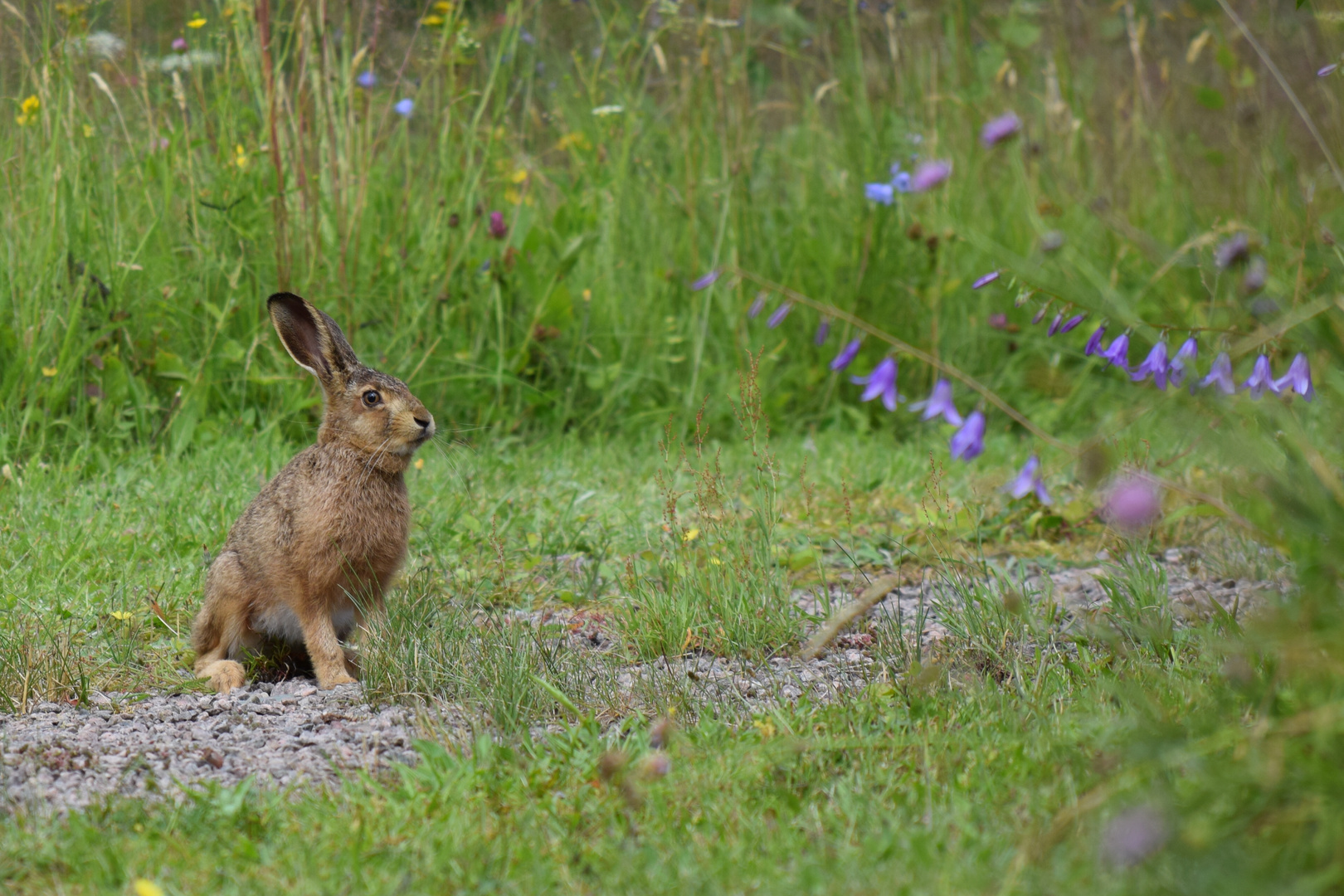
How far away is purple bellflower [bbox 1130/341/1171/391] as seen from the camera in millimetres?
2619

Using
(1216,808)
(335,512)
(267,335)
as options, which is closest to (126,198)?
(267,335)

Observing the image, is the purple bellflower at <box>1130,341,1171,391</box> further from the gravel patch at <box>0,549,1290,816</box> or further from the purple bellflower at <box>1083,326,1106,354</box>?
the gravel patch at <box>0,549,1290,816</box>

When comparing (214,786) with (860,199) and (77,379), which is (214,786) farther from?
(860,199)

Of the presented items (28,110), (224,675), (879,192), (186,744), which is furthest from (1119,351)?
(28,110)

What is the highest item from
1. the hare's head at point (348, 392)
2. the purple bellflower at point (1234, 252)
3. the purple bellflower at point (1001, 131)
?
the purple bellflower at point (1001, 131)

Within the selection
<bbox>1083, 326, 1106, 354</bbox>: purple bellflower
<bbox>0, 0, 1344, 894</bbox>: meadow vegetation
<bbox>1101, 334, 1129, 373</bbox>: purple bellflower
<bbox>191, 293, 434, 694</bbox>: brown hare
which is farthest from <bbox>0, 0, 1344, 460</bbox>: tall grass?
<bbox>191, 293, 434, 694</bbox>: brown hare

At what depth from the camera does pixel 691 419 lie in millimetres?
6203

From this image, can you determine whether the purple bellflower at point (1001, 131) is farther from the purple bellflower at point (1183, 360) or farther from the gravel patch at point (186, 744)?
the gravel patch at point (186, 744)

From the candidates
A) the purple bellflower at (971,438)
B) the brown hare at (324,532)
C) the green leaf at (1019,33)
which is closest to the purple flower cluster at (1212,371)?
the purple bellflower at (971,438)

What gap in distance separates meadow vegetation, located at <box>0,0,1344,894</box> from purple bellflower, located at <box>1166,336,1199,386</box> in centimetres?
8

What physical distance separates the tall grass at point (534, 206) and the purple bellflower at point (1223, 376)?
1.95m

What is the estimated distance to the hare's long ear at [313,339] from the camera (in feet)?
12.1

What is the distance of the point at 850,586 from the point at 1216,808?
2115mm

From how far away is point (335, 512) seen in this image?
137 inches
